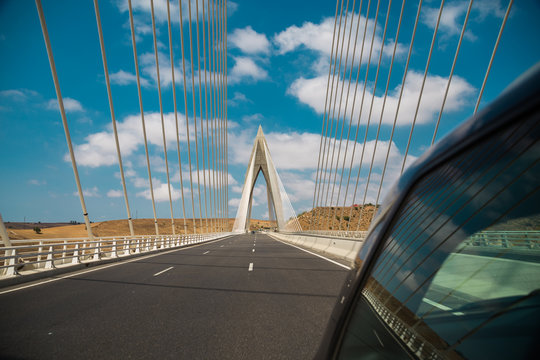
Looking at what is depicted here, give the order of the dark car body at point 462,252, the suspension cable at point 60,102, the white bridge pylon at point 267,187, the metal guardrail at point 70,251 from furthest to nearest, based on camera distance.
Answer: the white bridge pylon at point 267,187 → the suspension cable at point 60,102 → the metal guardrail at point 70,251 → the dark car body at point 462,252

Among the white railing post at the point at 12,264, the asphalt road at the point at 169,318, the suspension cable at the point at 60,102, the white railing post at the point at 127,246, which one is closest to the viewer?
the asphalt road at the point at 169,318

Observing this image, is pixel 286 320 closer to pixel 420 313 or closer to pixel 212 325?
pixel 212 325

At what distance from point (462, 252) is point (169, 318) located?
4956mm

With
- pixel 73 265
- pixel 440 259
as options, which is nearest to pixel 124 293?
pixel 73 265

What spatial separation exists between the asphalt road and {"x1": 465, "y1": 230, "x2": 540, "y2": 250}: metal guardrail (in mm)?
2926

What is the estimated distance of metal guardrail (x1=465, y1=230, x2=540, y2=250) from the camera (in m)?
0.92

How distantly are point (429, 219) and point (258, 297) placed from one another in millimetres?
5855

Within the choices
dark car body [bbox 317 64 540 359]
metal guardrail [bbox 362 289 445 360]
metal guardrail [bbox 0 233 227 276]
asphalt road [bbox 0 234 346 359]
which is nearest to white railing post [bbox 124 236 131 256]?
metal guardrail [bbox 0 233 227 276]

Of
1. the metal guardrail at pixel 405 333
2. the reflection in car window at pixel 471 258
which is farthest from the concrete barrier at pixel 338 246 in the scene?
the reflection in car window at pixel 471 258

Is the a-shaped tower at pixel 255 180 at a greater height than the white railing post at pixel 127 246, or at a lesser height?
greater

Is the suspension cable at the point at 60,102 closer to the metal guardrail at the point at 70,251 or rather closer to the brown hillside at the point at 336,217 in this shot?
the metal guardrail at the point at 70,251

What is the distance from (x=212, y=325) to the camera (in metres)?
4.70

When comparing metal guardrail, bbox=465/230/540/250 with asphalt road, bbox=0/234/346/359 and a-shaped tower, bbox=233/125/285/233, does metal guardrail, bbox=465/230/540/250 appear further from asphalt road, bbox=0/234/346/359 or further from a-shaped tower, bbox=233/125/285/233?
a-shaped tower, bbox=233/125/285/233

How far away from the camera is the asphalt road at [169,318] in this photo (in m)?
3.73
